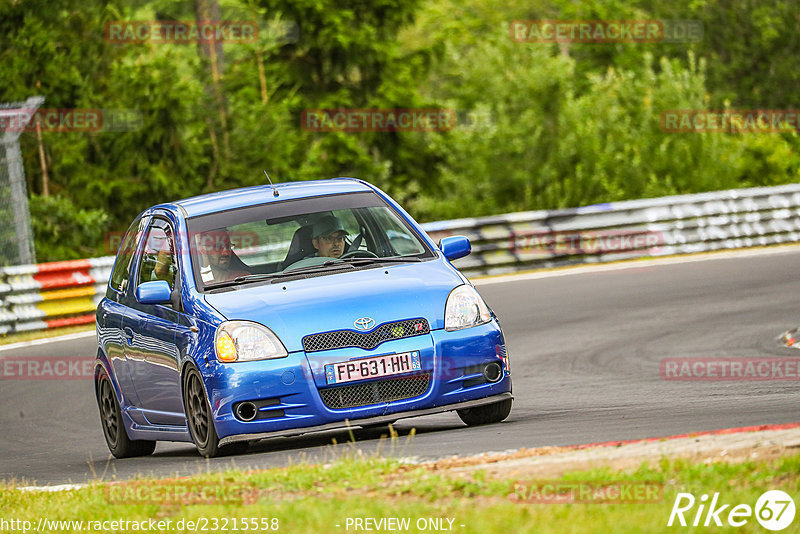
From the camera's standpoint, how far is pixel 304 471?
6676 mm

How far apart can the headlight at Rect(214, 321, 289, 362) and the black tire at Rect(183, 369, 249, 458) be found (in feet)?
0.92

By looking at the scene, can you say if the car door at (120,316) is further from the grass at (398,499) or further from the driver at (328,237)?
the grass at (398,499)

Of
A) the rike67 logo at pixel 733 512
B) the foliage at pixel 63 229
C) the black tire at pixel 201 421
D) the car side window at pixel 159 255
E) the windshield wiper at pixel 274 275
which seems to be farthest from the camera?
the foliage at pixel 63 229

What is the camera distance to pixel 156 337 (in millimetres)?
9016

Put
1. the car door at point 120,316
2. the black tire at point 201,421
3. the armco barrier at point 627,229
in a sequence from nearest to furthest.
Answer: the black tire at point 201,421 < the car door at point 120,316 < the armco barrier at point 627,229

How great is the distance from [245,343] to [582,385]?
3841mm

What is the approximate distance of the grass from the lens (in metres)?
5.11

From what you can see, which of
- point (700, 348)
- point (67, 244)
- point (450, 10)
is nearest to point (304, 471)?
point (700, 348)

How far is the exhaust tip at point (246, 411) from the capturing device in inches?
316

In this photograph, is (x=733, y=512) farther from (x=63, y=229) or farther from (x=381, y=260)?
(x=63, y=229)

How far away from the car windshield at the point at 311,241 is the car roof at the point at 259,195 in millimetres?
60

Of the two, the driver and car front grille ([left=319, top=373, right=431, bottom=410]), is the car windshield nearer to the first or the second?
the driver

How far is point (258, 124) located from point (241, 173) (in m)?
1.70

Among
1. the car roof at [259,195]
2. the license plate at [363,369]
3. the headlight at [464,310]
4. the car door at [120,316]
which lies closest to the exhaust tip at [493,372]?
the headlight at [464,310]
